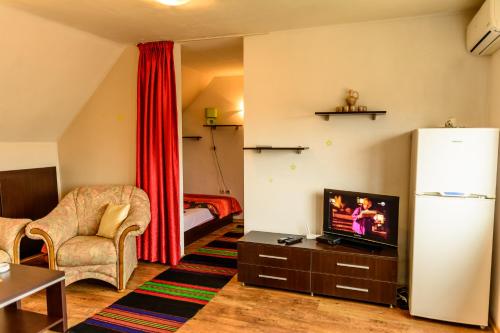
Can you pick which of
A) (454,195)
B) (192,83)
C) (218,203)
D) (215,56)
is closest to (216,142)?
(192,83)

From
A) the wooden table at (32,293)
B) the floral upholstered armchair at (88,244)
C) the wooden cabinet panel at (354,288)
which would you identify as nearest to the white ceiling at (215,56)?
the floral upholstered armchair at (88,244)

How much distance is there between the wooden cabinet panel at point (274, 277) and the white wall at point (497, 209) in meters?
1.40

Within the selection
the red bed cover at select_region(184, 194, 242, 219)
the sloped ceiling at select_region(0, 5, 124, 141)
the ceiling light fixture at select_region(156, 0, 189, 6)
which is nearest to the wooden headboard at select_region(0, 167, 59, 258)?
the sloped ceiling at select_region(0, 5, 124, 141)

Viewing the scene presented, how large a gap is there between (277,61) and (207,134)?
2845mm

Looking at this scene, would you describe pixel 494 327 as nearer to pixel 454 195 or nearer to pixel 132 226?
pixel 454 195

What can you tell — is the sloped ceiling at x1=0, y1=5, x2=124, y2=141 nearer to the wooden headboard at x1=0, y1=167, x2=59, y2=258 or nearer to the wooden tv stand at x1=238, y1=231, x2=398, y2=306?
the wooden headboard at x1=0, y1=167, x2=59, y2=258

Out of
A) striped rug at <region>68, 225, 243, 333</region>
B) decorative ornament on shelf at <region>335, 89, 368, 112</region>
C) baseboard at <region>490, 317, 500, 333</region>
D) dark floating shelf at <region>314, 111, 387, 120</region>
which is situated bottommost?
striped rug at <region>68, 225, 243, 333</region>

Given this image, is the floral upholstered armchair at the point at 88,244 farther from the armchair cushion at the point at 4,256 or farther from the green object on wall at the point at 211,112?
the green object on wall at the point at 211,112

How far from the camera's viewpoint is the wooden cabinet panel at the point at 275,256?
315cm

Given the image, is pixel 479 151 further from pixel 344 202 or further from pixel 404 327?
pixel 404 327

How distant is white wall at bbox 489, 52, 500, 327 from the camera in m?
2.59

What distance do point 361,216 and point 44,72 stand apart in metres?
3.45

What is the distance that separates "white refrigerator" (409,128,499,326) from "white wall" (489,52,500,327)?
80mm

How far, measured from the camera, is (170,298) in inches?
124
